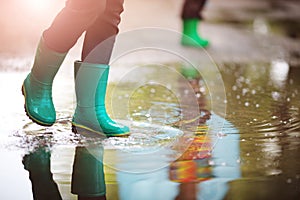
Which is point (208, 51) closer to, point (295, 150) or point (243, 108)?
point (243, 108)

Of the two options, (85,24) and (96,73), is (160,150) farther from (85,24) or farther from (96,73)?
(85,24)

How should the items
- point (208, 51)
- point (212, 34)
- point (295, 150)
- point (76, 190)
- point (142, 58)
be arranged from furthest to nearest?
1. point (212, 34)
2. point (208, 51)
3. point (142, 58)
4. point (295, 150)
5. point (76, 190)

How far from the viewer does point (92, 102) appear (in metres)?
2.63

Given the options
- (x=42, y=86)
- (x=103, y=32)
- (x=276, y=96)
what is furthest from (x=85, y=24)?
(x=276, y=96)

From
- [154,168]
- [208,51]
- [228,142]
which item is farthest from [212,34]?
[154,168]

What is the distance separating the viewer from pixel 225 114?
121 inches

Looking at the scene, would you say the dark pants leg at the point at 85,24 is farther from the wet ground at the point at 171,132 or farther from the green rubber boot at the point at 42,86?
the wet ground at the point at 171,132

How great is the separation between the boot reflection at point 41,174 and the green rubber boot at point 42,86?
21 centimetres

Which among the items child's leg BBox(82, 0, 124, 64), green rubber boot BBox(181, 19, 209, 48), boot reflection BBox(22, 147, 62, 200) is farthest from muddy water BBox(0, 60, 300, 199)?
green rubber boot BBox(181, 19, 209, 48)

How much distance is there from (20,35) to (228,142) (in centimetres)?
316

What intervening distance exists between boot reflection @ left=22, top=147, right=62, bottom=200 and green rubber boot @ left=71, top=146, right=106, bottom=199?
6 cm

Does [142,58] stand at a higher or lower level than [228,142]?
higher

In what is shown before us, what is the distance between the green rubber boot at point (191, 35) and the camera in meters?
5.25

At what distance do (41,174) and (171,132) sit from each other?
697mm
